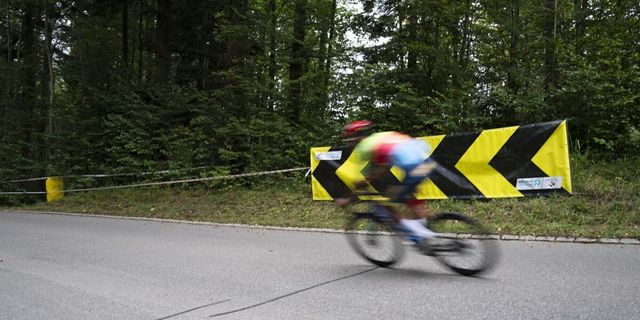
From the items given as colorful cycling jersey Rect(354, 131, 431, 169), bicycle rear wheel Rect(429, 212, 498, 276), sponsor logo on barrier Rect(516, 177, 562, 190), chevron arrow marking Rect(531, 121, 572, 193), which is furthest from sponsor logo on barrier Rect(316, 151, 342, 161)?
bicycle rear wheel Rect(429, 212, 498, 276)

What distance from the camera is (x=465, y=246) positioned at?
5578 millimetres

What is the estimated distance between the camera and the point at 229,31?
17.8 meters

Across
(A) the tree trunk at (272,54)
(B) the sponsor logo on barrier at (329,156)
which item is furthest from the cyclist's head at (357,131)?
(A) the tree trunk at (272,54)

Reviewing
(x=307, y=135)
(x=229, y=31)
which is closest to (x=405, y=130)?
(x=307, y=135)

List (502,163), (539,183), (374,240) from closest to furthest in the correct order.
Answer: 1. (374,240)
2. (539,183)
3. (502,163)

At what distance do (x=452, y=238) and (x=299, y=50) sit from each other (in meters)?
14.2

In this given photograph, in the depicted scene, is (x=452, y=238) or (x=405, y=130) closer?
(x=452, y=238)

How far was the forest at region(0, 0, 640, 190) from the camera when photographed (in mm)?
12391

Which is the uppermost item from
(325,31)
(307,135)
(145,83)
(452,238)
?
(325,31)

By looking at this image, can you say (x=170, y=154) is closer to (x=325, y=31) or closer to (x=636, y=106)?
(x=325, y=31)

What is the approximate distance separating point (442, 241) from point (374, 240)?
1.22 m

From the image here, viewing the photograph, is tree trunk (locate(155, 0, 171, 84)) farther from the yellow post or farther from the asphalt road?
the asphalt road

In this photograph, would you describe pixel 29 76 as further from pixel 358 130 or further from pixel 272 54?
pixel 358 130

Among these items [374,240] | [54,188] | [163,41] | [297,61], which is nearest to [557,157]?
[374,240]
